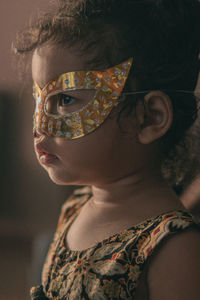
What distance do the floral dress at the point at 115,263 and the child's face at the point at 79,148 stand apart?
0.08m

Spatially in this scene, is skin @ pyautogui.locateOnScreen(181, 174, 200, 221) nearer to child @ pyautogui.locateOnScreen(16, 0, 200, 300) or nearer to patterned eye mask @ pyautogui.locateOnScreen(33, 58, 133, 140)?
child @ pyautogui.locateOnScreen(16, 0, 200, 300)

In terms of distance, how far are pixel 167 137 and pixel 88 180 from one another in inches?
4.7

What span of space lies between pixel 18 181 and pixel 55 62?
0.25 meters

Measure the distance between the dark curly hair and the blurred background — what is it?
4 cm

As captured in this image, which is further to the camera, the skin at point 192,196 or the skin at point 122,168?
the skin at point 192,196

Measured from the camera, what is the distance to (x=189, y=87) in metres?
0.49

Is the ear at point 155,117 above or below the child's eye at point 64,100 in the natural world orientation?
below

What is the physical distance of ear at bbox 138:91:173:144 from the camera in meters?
0.47

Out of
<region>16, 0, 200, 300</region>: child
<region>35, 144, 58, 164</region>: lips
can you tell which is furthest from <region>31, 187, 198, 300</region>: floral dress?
<region>35, 144, 58, 164</region>: lips

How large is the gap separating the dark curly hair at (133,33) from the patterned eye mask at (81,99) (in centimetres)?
1

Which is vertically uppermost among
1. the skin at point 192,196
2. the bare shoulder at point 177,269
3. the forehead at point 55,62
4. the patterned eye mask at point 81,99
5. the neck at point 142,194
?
the forehead at point 55,62

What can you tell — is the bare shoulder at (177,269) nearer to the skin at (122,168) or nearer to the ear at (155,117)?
the skin at (122,168)

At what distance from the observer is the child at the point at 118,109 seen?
0.44 meters

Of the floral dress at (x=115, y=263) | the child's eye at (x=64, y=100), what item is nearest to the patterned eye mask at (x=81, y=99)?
the child's eye at (x=64, y=100)
